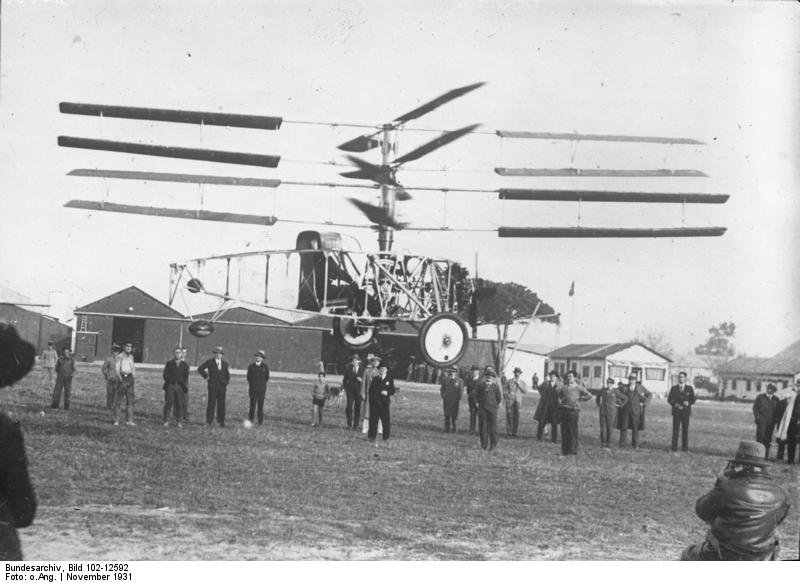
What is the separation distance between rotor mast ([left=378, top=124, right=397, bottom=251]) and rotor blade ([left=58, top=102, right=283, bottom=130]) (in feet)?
4.63

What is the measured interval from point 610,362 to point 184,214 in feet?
26.0

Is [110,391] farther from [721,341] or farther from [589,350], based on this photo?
[721,341]

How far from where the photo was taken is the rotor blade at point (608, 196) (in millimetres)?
10750

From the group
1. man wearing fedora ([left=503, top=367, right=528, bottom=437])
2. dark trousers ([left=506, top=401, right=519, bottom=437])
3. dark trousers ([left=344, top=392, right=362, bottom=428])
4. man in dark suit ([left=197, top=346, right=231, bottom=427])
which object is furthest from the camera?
dark trousers ([left=506, top=401, right=519, bottom=437])

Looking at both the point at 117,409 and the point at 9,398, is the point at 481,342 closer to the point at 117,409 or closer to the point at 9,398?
the point at 117,409

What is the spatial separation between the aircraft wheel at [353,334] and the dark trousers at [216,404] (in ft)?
6.31

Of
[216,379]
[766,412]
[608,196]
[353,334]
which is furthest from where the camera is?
[766,412]

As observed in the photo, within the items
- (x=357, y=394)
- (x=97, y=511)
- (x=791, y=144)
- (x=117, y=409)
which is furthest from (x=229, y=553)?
(x=791, y=144)

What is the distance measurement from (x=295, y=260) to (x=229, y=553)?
529cm

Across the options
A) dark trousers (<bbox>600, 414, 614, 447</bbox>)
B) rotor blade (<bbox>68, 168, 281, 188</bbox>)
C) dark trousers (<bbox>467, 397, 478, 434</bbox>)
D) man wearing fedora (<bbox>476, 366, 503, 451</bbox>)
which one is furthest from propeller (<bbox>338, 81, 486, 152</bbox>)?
dark trousers (<bbox>600, 414, 614, 447</bbox>)

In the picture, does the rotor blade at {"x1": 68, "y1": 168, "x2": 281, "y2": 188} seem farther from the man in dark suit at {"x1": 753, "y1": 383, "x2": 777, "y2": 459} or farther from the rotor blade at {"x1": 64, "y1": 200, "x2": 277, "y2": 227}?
the man in dark suit at {"x1": 753, "y1": 383, "x2": 777, "y2": 459}

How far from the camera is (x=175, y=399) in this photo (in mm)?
11258

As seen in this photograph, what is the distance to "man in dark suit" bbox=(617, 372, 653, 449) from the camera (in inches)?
593

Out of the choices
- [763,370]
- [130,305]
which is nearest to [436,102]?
[130,305]
